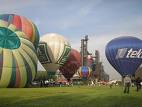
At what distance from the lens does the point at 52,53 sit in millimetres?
68625

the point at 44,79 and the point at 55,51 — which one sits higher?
the point at 55,51

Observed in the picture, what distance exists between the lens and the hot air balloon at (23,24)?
167 feet

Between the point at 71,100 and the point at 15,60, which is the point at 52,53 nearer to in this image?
the point at 15,60

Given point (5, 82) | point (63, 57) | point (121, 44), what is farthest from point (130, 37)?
point (5, 82)

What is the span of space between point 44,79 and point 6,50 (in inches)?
1221

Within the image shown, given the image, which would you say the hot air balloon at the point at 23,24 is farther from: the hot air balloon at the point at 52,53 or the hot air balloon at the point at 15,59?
the hot air balloon at the point at 52,53

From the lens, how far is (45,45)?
228 ft

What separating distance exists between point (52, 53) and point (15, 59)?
1058 inches

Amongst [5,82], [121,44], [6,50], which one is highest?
[121,44]

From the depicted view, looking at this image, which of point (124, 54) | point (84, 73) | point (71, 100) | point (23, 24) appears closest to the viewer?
point (71, 100)

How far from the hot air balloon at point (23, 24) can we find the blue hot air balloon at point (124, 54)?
567 inches

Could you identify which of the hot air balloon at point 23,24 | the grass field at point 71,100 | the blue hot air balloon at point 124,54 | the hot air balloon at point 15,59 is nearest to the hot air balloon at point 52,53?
the blue hot air balloon at point 124,54

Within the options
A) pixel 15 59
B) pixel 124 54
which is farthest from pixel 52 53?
pixel 15 59

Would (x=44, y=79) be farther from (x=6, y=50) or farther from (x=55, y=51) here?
(x=6, y=50)
